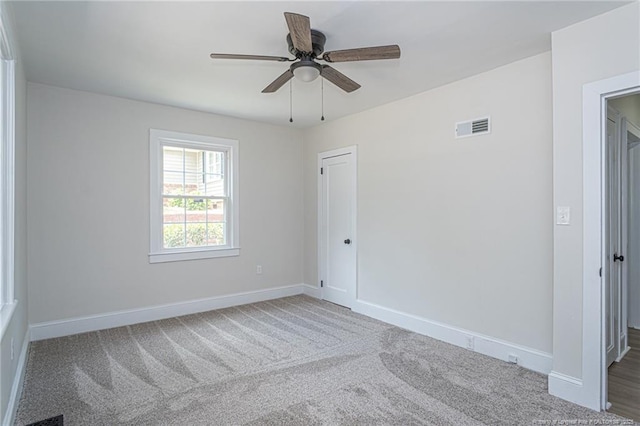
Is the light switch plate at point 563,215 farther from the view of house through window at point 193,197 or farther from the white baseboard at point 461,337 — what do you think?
the view of house through window at point 193,197

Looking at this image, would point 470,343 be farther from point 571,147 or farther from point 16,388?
point 16,388

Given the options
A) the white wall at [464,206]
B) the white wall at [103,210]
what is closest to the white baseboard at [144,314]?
the white wall at [103,210]

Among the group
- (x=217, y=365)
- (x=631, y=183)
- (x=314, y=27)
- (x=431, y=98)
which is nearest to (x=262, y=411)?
(x=217, y=365)

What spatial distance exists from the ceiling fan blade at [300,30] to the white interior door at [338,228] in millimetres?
2600

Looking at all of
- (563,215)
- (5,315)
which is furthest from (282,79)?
(5,315)

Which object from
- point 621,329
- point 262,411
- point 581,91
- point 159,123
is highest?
point 159,123

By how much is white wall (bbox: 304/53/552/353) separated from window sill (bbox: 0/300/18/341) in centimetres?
351

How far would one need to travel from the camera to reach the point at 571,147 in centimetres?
251

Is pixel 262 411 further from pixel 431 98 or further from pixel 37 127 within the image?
pixel 37 127

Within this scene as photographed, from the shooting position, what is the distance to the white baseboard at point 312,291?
5.42 metres

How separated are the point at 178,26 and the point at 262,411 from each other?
2777 millimetres

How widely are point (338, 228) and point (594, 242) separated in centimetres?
317

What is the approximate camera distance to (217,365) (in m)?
3.09

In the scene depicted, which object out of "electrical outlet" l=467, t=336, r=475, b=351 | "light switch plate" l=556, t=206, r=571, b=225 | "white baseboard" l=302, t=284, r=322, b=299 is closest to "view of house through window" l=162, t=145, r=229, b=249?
"white baseboard" l=302, t=284, r=322, b=299
